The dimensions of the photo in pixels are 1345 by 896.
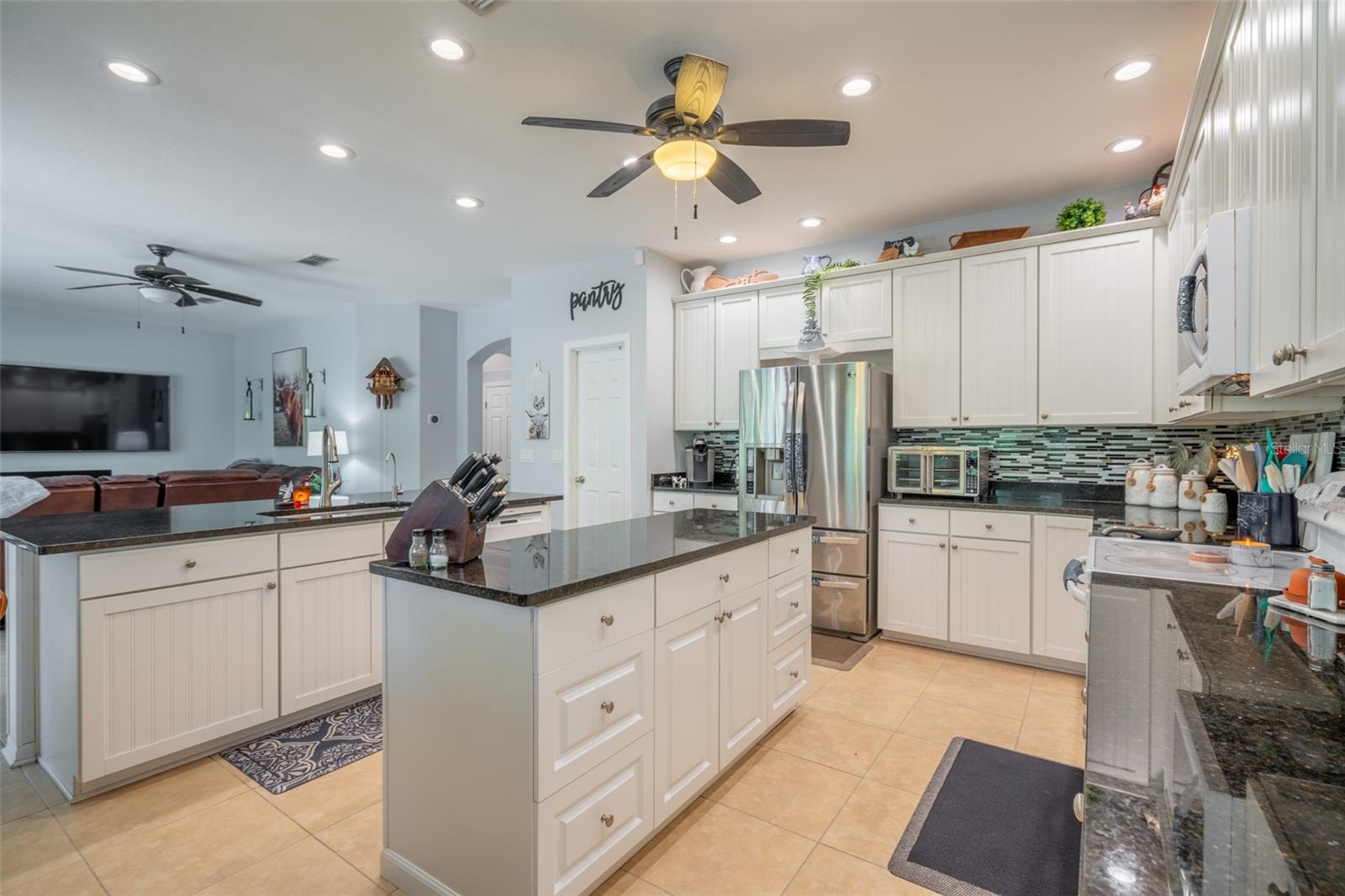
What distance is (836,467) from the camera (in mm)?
3848

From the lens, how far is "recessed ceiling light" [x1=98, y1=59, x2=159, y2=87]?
2.39 metres

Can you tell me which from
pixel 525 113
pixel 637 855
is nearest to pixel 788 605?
pixel 637 855

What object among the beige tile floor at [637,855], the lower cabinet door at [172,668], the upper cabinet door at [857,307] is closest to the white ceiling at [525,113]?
the upper cabinet door at [857,307]

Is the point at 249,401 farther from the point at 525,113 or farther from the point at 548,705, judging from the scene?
the point at 548,705

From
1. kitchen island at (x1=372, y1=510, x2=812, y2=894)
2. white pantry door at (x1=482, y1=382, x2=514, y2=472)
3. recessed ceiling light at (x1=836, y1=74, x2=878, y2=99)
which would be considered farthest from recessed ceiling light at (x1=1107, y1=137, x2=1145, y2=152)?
white pantry door at (x1=482, y1=382, x2=514, y2=472)

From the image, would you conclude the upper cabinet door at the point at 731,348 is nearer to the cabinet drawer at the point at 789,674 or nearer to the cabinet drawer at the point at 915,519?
the cabinet drawer at the point at 915,519

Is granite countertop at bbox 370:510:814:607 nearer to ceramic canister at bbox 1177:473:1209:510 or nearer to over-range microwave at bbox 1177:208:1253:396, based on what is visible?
over-range microwave at bbox 1177:208:1253:396

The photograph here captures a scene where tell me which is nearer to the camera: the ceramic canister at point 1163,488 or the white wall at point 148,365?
the ceramic canister at point 1163,488

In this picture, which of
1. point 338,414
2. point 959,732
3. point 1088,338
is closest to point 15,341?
point 338,414

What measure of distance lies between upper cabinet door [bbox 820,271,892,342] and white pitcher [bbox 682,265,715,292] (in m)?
1.06

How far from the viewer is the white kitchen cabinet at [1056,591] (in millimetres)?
3230

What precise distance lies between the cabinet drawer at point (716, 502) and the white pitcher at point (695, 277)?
1.70 m

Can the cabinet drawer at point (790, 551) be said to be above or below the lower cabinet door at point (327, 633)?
above

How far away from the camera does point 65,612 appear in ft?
6.97
